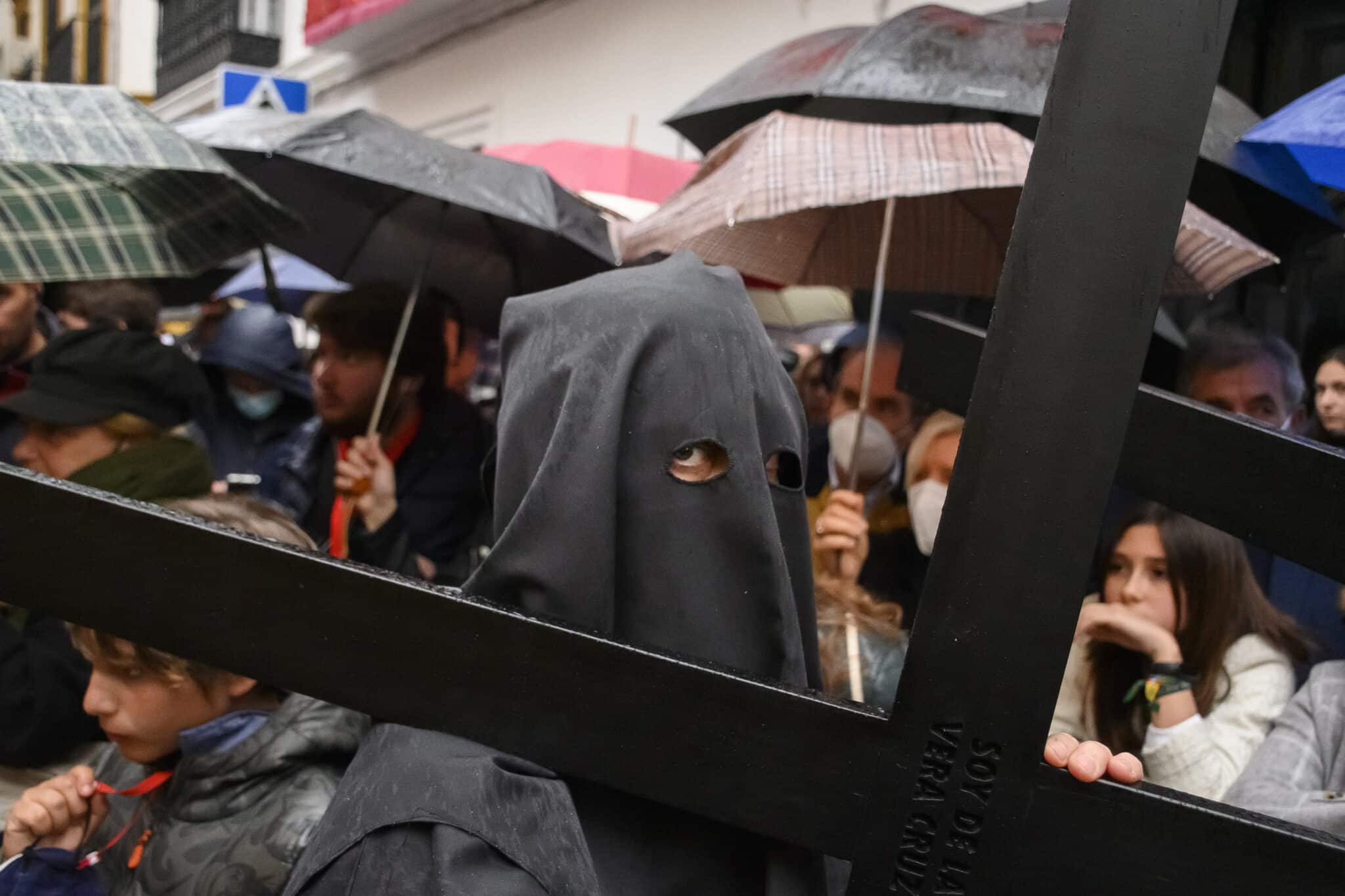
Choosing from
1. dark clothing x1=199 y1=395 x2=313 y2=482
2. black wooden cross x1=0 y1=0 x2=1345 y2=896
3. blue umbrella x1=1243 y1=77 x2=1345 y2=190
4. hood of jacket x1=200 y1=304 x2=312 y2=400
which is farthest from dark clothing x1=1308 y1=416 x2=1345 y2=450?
hood of jacket x1=200 y1=304 x2=312 y2=400

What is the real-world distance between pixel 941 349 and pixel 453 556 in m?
2.96

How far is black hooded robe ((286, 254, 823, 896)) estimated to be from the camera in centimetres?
124

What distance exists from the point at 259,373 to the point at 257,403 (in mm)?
132

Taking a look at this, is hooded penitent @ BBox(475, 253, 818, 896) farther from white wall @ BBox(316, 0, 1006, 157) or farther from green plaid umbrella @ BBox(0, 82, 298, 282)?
white wall @ BBox(316, 0, 1006, 157)

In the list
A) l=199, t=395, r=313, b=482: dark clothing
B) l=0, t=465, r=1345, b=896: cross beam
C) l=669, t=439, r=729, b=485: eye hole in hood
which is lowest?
l=199, t=395, r=313, b=482: dark clothing

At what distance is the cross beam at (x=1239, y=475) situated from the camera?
1235 millimetres

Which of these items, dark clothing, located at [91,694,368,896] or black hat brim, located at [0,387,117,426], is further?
black hat brim, located at [0,387,117,426]

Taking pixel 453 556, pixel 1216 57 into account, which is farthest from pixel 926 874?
pixel 453 556

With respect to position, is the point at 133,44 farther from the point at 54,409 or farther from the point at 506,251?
the point at 54,409

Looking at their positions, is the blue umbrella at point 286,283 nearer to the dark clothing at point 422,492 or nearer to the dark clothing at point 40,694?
the dark clothing at point 422,492

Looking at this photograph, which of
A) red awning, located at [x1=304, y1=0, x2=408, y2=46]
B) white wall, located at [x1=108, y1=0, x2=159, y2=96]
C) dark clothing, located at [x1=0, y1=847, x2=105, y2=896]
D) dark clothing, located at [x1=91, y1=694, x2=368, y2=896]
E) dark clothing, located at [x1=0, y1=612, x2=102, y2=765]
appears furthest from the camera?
white wall, located at [x1=108, y1=0, x2=159, y2=96]

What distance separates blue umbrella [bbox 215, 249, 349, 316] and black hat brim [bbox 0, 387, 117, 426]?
3418 mm

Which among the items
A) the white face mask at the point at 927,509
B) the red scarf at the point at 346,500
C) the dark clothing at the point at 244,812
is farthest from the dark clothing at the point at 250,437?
the dark clothing at the point at 244,812

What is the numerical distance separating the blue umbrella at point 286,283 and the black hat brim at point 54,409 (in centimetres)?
342
